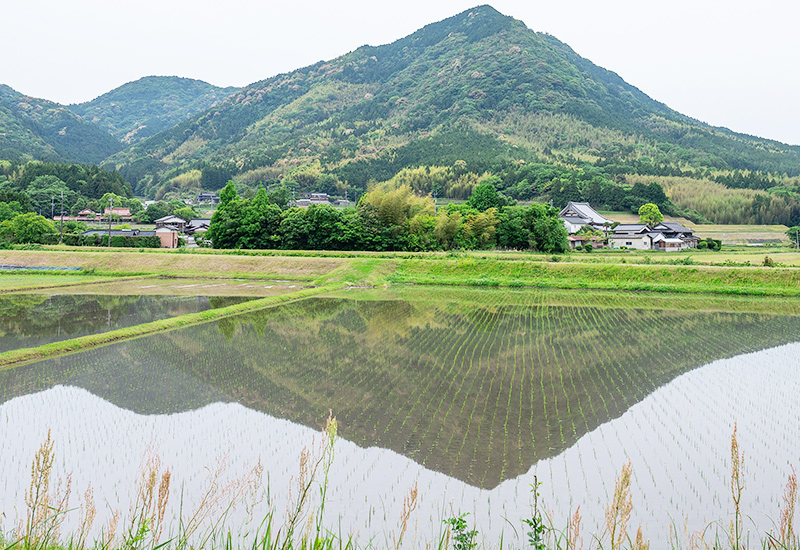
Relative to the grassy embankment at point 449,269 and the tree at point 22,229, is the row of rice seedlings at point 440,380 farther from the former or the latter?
the tree at point 22,229

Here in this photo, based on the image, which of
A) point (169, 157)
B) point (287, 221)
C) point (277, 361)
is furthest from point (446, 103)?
point (277, 361)

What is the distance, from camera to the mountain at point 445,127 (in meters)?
98.4

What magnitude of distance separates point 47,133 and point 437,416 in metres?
216

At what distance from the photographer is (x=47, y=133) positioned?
176500 mm

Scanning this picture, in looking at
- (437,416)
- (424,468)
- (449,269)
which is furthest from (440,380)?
(449,269)

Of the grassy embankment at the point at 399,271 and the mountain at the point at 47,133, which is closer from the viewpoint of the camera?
the grassy embankment at the point at 399,271

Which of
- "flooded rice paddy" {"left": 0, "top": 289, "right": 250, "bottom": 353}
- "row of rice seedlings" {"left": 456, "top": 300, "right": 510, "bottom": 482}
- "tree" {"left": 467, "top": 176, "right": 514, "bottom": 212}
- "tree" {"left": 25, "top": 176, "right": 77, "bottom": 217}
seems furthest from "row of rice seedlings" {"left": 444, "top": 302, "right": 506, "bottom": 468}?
"tree" {"left": 25, "top": 176, "right": 77, "bottom": 217}

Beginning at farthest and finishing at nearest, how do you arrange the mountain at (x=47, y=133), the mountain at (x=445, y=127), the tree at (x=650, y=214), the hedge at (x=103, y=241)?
the mountain at (x=47, y=133) → the mountain at (x=445, y=127) → the tree at (x=650, y=214) → the hedge at (x=103, y=241)

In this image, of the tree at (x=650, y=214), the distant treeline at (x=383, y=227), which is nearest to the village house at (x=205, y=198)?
the distant treeline at (x=383, y=227)

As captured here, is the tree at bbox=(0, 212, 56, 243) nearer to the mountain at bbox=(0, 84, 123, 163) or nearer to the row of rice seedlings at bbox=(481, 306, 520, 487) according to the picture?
the row of rice seedlings at bbox=(481, 306, 520, 487)

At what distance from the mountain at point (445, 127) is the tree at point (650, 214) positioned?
23.9m

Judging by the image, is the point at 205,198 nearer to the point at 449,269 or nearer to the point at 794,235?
the point at 449,269

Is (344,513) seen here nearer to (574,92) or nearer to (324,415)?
(324,415)

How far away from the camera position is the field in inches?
199
